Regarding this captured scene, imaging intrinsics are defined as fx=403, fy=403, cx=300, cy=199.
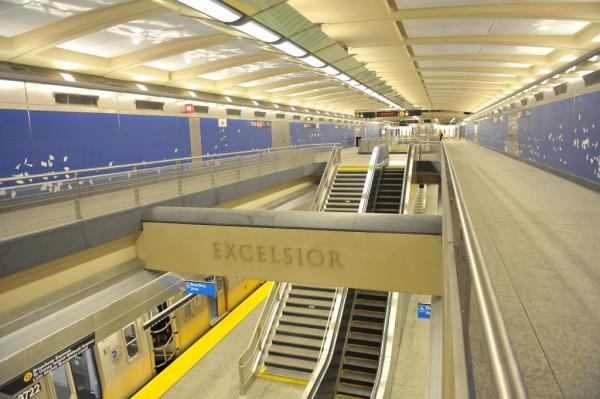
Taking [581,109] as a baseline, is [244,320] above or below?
below

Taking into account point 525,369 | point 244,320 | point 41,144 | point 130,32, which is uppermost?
point 130,32

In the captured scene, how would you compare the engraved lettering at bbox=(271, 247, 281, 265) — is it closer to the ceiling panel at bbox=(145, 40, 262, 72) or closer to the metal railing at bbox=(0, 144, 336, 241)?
the metal railing at bbox=(0, 144, 336, 241)

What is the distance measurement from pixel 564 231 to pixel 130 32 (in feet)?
30.8

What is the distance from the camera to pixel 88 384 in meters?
9.95

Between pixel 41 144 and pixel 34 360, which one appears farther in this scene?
pixel 41 144

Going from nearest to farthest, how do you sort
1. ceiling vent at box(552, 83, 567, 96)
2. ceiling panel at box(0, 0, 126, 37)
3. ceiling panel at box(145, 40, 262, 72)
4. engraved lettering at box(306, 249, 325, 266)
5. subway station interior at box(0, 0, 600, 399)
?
subway station interior at box(0, 0, 600, 399)
ceiling panel at box(0, 0, 126, 37)
engraved lettering at box(306, 249, 325, 266)
ceiling vent at box(552, 83, 567, 96)
ceiling panel at box(145, 40, 262, 72)

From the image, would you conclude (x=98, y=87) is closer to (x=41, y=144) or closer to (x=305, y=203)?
(x=41, y=144)

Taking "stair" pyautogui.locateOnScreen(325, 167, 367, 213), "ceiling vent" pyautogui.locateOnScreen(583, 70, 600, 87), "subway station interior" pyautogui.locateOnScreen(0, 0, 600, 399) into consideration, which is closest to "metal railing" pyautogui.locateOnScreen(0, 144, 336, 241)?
"subway station interior" pyautogui.locateOnScreen(0, 0, 600, 399)

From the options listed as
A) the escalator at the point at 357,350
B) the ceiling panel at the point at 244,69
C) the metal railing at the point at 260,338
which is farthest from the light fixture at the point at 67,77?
the escalator at the point at 357,350

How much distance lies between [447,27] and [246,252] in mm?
7169

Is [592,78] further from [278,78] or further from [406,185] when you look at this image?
[278,78]

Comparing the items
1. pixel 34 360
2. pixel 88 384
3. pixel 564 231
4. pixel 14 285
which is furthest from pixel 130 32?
pixel 564 231

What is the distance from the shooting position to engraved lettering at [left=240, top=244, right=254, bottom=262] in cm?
813

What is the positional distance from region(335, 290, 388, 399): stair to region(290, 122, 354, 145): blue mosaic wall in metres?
15.7
